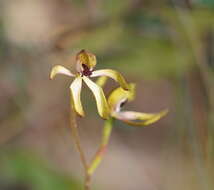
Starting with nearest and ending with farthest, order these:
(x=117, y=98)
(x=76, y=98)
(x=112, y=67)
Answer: (x=76, y=98) < (x=117, y=98) < (x=112, y=67)

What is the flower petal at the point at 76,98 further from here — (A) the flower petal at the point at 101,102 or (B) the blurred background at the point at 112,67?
(B) the blurred background at the point at 112,67

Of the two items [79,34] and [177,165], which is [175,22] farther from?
[177,165]

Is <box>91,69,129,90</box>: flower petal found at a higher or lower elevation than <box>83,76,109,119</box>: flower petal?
higher

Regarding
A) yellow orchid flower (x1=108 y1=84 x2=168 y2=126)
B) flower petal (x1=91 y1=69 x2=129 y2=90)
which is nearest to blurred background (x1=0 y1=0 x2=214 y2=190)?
yellow orchid flower (x1=108 y1=84 x2=168 y2=126)

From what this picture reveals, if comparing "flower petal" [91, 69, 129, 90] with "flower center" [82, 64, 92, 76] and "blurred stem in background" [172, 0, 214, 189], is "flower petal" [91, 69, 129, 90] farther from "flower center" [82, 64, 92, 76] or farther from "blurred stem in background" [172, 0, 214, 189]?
"blurred stem in background" [172, 0, 214, 189]

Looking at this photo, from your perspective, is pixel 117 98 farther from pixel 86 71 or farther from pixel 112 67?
A: pixel 112 67

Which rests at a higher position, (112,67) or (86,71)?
(112,67)

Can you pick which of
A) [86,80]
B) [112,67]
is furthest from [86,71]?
[112,67]

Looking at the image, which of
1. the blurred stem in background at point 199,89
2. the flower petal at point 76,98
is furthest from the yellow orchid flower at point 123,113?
the blurred stem in background at point 199,89
